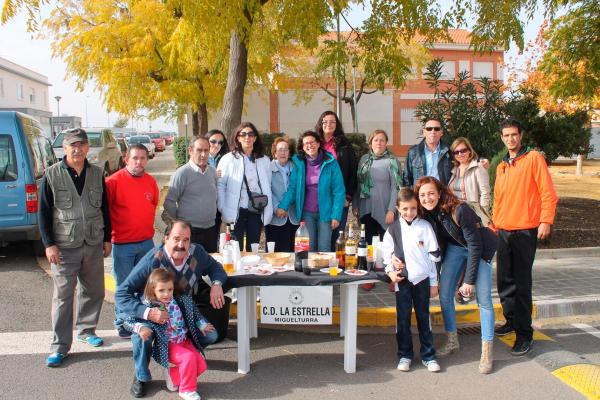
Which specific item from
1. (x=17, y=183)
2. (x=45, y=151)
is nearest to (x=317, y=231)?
(x=17, y=183)

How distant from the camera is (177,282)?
4199mm

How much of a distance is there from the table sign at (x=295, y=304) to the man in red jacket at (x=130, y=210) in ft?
4.72

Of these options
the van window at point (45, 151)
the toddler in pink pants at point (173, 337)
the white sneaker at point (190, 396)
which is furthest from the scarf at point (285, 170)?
the van window at point (45, 151)

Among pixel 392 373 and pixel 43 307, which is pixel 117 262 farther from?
pixel 392 373

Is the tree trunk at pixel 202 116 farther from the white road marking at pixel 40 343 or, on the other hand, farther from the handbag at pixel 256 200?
the white road marking at pixel 40 343

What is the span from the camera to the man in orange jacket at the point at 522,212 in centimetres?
474

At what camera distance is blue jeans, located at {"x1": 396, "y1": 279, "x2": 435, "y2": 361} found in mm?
4449

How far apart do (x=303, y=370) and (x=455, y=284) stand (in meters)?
1.52

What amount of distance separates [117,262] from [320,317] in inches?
81.9

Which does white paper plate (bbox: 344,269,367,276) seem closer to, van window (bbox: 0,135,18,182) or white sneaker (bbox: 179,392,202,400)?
white sneaker (bbox: 179,392,202,400)

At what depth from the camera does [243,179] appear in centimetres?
571

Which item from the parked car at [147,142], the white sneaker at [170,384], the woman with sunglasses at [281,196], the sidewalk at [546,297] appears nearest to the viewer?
the white sneaker at [170,384]

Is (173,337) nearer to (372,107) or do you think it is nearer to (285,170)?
(285,170)

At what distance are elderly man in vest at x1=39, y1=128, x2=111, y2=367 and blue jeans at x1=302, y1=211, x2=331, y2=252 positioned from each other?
7.28 ft
